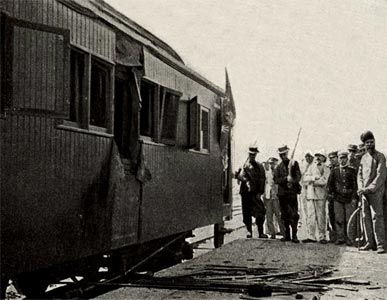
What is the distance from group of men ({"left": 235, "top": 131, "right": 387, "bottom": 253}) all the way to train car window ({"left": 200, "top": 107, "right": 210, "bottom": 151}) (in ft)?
5.08

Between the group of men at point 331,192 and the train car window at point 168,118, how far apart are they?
3407mm

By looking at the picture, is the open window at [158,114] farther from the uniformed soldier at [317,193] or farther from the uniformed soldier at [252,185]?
the uniformed soldier at [317,193]

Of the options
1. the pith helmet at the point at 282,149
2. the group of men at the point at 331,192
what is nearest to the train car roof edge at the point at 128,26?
the pith helmet at the point at 282,149

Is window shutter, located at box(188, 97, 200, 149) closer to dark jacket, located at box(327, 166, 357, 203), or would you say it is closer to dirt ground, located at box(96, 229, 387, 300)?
dirt ground, located at box(96, 229, 387, 300)

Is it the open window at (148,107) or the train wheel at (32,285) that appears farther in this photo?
the open window at (148,107)

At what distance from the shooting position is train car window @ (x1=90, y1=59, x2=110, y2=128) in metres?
6.83

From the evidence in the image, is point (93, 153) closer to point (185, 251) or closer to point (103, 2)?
point (103, 2)

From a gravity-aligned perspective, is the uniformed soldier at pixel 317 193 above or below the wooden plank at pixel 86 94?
below

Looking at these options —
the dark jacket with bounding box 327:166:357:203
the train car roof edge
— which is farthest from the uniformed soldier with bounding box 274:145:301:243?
the train car roof edge

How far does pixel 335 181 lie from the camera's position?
12078 millimetres

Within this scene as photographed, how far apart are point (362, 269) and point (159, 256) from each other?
A: 3488 mm

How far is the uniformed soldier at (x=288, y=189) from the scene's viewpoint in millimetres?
12320

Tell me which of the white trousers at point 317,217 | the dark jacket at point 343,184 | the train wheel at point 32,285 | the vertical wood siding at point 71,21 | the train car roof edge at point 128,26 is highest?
the train car roof edge at point 128,26

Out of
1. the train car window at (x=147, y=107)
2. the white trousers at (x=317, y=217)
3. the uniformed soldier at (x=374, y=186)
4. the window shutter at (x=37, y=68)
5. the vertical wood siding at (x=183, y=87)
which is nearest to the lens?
the window shutter at (x=37, y=68)
